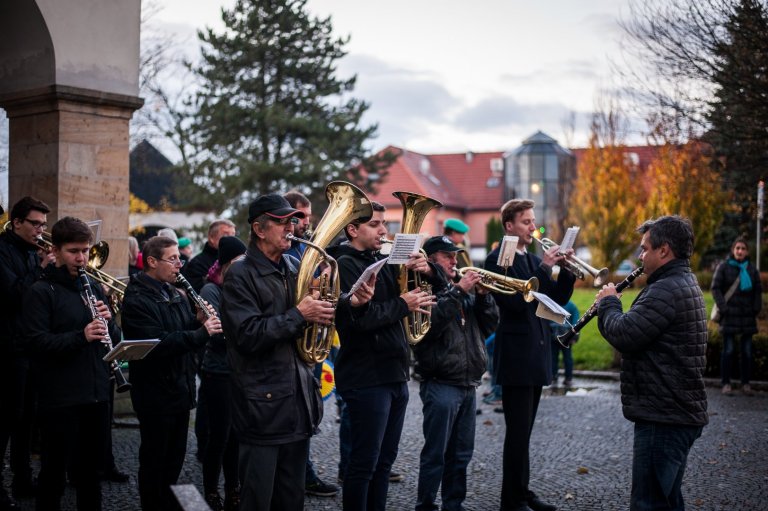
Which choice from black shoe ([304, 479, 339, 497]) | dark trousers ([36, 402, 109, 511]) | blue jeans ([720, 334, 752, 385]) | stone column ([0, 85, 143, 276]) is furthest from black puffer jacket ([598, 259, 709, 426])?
blue jeans ([720, 334, 752, 385])

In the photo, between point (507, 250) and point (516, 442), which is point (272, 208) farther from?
point (516, 442)

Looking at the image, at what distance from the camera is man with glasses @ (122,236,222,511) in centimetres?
557

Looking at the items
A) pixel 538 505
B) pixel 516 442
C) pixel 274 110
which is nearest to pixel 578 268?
pixel 516 442

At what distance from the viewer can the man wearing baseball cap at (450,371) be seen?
20.3ft

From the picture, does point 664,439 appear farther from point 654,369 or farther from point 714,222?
point 714,222

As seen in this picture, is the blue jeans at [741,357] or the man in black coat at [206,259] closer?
the man in black coat at [206,259]

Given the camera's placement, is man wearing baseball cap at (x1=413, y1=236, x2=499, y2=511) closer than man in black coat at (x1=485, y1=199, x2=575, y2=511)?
Yes

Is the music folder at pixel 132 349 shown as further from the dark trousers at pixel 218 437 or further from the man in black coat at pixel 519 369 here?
the man in black coat at pixel 519 369

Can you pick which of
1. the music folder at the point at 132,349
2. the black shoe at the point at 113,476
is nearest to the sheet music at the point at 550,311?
the music folder at the point at 132,349

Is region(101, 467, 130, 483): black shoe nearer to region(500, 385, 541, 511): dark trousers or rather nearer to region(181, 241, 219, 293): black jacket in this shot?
region(181, 241, 219, 293): black jacket

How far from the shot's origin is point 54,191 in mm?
9172

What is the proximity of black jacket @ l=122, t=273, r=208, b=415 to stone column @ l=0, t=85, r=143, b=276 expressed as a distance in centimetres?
384

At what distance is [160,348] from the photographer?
18.3 feet

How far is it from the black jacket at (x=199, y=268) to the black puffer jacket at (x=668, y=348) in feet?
13.0
